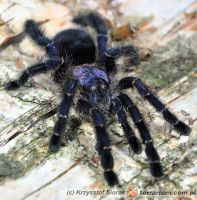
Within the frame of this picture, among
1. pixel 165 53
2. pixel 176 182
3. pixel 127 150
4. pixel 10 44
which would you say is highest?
pixel 10 44

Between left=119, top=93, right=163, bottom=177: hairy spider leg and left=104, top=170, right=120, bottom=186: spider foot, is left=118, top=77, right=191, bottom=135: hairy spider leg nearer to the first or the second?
left=119, top=93, right=163, bottom=177: hairy spider leg

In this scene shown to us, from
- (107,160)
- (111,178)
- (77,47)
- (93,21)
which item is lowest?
(111,178)

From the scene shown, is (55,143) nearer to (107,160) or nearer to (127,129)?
(107,160)

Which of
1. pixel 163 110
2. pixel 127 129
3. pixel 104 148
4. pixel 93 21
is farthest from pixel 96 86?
pixel 93 21

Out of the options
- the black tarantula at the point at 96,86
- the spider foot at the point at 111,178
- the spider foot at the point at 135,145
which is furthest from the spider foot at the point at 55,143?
the spider foot at the point at 135,145

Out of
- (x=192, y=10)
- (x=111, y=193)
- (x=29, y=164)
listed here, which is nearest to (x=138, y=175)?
(x=111, y=193)

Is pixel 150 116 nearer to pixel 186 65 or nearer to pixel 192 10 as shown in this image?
pixel 186 65

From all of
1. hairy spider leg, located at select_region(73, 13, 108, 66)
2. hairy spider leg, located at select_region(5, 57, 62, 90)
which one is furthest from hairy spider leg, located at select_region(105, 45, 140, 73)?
hairy spider leg, located at select_region(5, 57, 62, 90)
